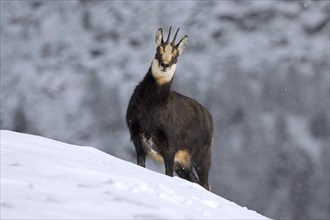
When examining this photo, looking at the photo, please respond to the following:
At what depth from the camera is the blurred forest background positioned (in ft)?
41.4

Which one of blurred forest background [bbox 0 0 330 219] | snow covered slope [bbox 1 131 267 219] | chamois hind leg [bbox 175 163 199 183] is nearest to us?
snow covered slope [bbox 1 131 267 219]

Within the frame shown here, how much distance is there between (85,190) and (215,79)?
899cm

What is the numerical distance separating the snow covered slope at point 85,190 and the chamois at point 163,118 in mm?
2825

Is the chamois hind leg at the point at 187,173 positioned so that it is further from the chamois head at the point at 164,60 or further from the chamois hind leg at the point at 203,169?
the chamois head at the point at 164,60

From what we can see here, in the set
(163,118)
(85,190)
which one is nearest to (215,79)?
(163,118)

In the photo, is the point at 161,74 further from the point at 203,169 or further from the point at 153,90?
the point at 203,169

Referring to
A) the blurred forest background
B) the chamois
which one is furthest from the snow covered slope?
the blurred forest background

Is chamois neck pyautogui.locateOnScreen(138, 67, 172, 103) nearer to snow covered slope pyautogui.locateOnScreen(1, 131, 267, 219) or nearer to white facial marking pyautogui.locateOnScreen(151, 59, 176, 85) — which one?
white facial marking pyautogui.locateOnScreen(151, 59, 176, 85)

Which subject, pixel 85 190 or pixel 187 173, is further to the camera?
pixel 187 173

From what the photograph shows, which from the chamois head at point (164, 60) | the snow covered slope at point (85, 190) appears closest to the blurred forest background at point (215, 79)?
the chamois head at point (164, 60)

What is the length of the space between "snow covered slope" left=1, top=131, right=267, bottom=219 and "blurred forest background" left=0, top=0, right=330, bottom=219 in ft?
Answer: 24.8

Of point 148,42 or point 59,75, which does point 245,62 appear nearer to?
point 148,42

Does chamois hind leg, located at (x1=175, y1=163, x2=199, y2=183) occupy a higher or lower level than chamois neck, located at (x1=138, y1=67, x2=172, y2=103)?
lower

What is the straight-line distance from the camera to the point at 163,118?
8.19 m
